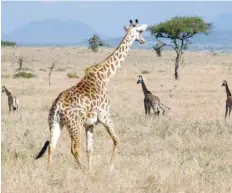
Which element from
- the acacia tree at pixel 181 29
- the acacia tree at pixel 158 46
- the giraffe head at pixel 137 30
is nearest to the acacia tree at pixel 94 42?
the acacia tree at pixel 158 46

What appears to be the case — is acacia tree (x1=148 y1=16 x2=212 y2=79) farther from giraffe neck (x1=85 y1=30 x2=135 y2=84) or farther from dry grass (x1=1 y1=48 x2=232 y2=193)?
giraffe neck (x1=85 y1=30 x2=135 y2=84)

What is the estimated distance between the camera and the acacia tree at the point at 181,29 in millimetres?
38156

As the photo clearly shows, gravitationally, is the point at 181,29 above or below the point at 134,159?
above

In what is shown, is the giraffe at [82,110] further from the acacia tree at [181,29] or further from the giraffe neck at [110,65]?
the acacia tree at [181,29]

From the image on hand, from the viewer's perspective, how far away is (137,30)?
30.8ft

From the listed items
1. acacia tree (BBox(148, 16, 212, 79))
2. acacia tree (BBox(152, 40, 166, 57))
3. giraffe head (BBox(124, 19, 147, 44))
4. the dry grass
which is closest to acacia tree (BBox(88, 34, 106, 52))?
acacia tree (BBox(152, 40, 166, 57))

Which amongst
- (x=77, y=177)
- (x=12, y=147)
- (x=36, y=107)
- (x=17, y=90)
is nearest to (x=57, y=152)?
(x=12, y=147)

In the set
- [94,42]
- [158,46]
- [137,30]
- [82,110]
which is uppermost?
[137,30]

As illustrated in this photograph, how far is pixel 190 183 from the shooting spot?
711 centimetres

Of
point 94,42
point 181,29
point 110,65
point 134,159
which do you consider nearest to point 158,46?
point 181,29

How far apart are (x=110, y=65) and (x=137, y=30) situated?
749mm

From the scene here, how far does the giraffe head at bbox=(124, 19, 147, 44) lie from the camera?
9.34m

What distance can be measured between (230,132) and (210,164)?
11.5 ft

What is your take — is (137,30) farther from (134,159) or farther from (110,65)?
(134,159)
